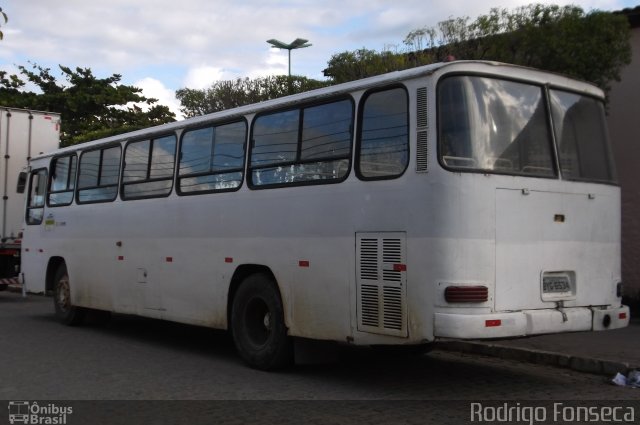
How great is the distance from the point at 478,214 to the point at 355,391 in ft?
7.11

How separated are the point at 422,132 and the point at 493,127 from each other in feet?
2.26

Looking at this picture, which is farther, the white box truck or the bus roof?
the white box truck

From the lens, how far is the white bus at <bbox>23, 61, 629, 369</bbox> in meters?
6.64

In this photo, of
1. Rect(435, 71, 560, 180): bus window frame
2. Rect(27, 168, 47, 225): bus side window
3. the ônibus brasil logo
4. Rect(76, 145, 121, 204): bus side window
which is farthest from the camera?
Rect(27, 168, 47, 225): bus side window

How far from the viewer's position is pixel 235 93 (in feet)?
124

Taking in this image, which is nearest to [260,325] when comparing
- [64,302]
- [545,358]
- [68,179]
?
[545,358]

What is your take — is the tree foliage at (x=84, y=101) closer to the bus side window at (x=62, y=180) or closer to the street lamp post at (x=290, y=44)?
the street lamp post at (x=290, y=44)

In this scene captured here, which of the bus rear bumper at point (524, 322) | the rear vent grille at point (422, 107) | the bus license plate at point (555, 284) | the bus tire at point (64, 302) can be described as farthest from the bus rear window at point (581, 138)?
the bus tire at point (64, 302)

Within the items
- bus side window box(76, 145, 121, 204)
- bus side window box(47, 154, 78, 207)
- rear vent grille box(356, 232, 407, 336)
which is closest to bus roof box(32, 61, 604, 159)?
rear vent grille box(356, 232, 407, 336)

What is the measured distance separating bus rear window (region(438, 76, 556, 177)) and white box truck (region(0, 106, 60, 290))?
42.0 ft

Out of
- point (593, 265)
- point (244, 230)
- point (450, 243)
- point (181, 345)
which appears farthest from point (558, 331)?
point (181, 345)

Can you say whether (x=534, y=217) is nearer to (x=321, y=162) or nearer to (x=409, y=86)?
(x=409, y=86)

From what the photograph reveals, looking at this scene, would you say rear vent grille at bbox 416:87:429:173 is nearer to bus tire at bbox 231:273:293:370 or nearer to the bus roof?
the bus roof

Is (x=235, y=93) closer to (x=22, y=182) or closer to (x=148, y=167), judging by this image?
(x=22, y=182)
